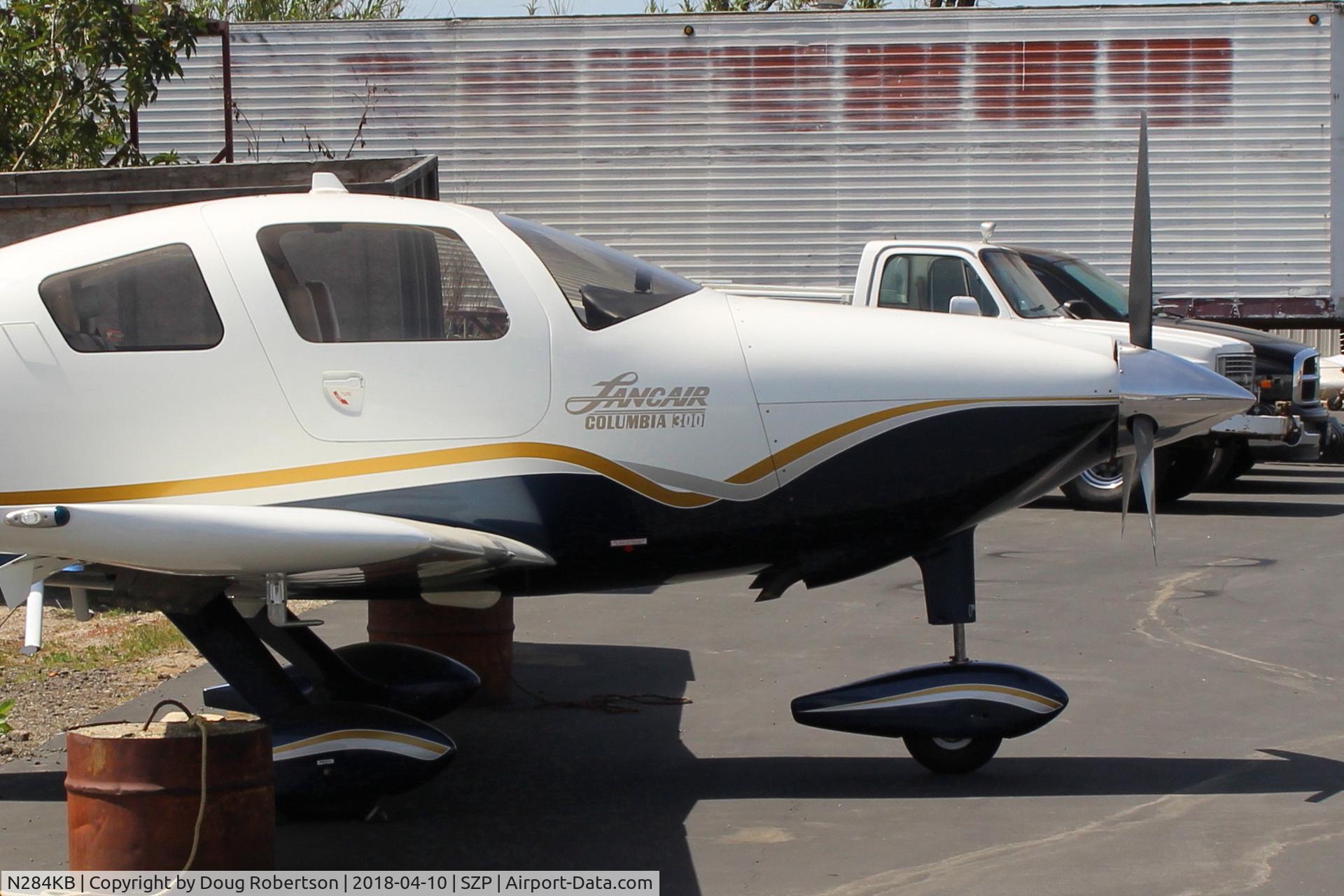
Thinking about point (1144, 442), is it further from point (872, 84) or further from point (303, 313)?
point (872, 84)

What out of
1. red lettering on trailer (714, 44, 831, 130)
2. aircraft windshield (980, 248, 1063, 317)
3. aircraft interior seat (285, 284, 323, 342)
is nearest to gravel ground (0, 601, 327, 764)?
aircraft interior seat (285, 284, 323, 342)

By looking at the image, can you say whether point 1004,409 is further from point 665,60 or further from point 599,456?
point 665,60

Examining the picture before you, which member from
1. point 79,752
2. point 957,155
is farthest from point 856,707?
point 957,155

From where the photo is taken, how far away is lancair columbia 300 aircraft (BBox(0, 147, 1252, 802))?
4965mm

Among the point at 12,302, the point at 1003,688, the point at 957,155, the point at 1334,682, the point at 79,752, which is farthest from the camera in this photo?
the point at 957,155

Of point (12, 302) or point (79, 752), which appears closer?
point (79, 752)

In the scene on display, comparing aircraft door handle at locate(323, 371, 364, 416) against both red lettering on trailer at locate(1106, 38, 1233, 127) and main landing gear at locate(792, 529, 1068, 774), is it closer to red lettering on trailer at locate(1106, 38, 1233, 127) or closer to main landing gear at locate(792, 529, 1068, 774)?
main landing gear at locate(792, 529, 1068, 774)

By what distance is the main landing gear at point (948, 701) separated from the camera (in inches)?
217

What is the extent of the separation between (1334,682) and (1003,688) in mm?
2362

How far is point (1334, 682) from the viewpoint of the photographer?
6949 millimetres

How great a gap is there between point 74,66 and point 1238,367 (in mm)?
11515

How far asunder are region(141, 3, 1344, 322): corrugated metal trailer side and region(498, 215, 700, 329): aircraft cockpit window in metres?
10.9

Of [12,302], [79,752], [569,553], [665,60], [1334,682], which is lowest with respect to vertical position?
[1334,682]

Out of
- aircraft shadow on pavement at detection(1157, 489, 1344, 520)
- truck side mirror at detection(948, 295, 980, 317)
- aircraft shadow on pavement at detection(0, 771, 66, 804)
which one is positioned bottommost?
aircraft shadow on pavement at detection(1157, 489, 1344, 520)
